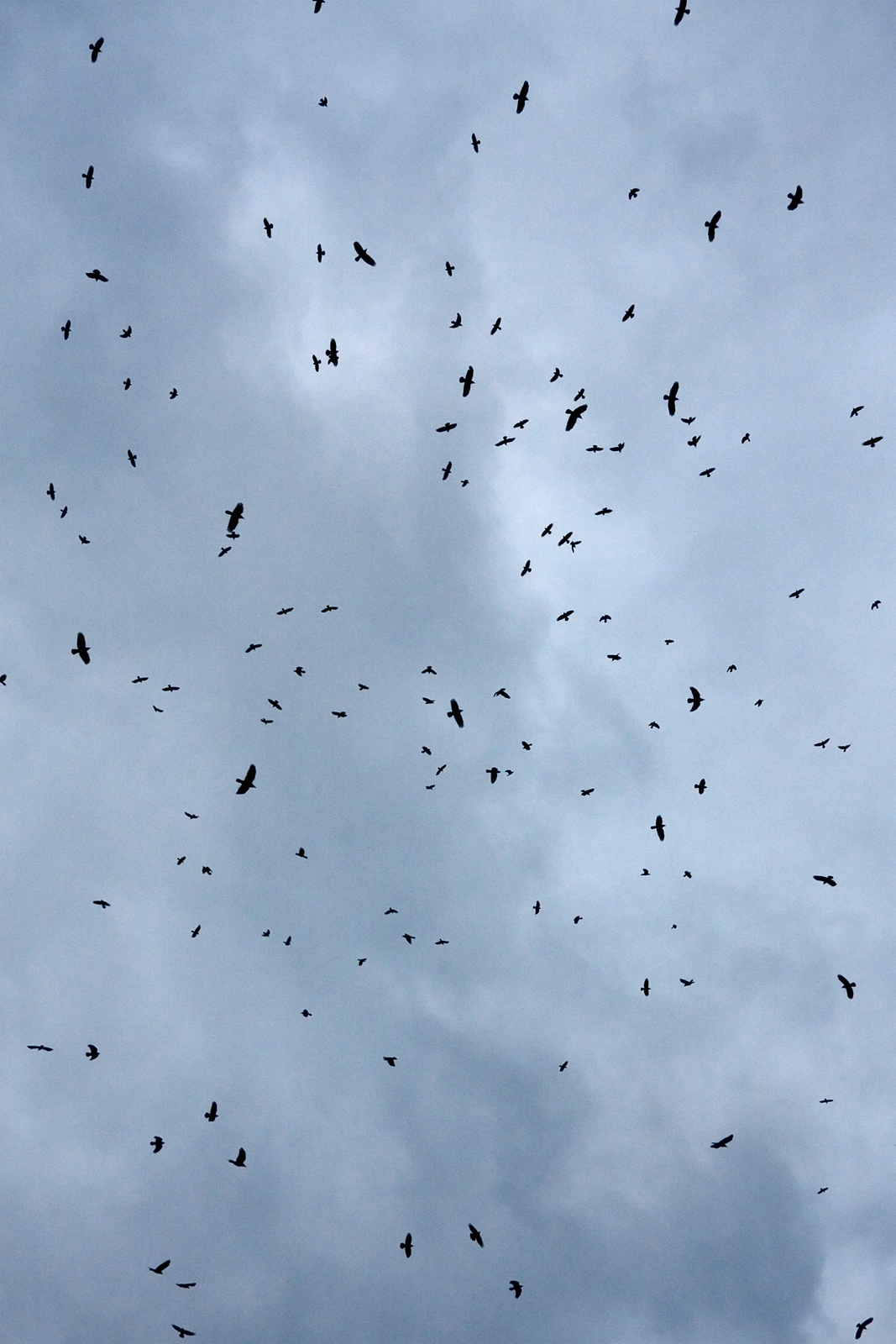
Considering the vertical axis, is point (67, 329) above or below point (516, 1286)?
above

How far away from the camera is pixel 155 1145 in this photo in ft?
235

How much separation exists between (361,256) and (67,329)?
24.0 meters

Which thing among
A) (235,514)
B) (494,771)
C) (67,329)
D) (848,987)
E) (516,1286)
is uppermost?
(67,329)

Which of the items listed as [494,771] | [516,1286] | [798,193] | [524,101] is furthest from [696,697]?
[516,1286]

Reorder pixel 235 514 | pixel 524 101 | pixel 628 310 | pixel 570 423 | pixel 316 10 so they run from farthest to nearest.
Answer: pixel 628 310
pixel 570 423
pixel 235 514
pixel 524 101
pixel 316 10

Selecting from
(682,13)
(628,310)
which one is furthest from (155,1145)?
(682,13)

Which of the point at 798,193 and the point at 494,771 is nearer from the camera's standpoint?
the point at 798,193

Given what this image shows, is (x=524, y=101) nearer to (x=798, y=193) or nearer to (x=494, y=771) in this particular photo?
(x=798, y=193)

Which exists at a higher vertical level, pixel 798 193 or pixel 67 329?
pixel 67 329

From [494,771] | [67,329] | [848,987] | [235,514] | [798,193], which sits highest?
[67,329]

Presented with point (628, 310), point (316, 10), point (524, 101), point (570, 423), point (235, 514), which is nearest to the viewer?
point (316, 10)

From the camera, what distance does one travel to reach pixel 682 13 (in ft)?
185

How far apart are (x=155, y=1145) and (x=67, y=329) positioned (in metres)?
60.2

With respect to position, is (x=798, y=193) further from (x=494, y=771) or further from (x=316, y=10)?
(x=494, y=771)
